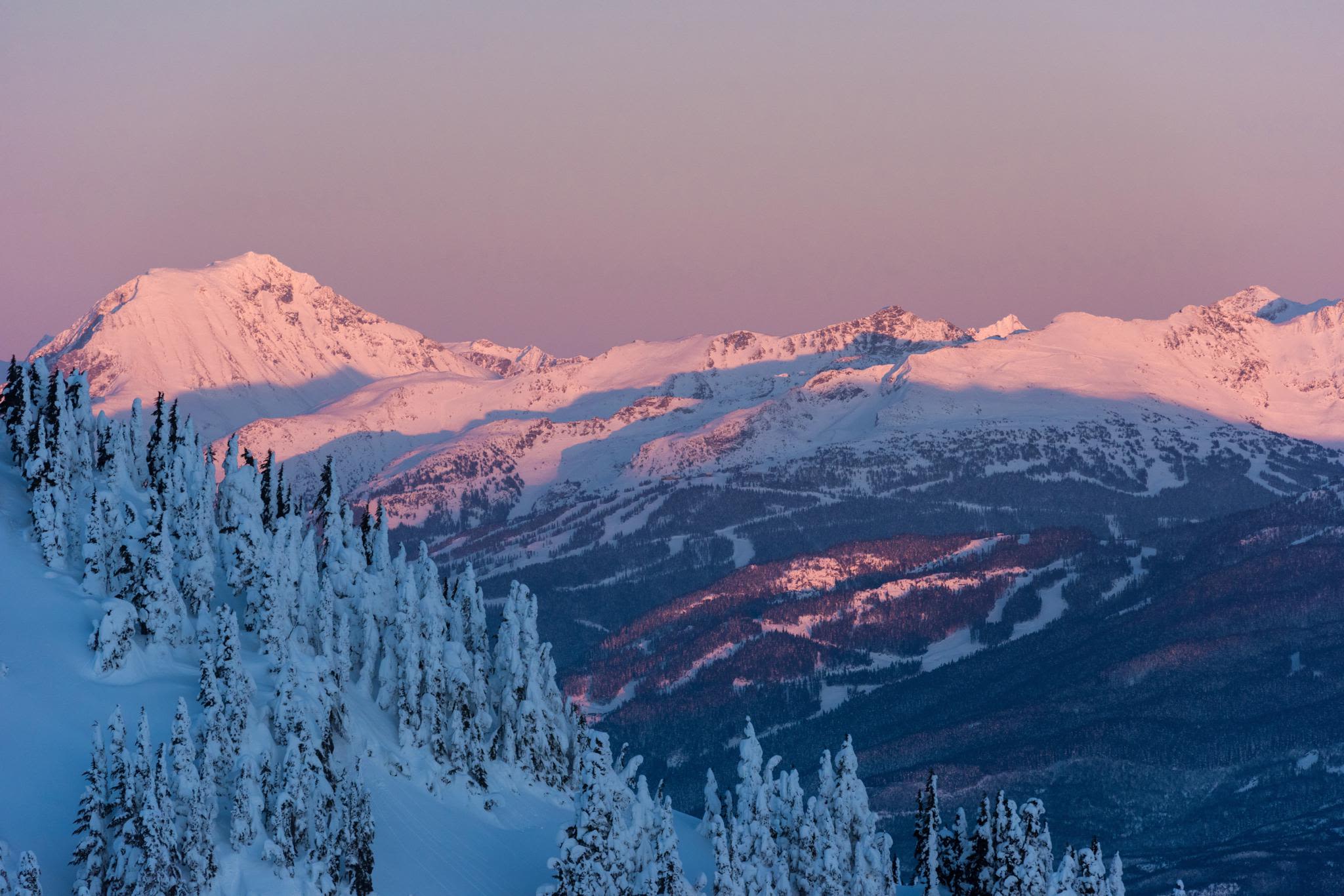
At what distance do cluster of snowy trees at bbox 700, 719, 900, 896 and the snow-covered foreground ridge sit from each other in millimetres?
177

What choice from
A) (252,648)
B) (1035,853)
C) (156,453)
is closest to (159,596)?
(252,648)

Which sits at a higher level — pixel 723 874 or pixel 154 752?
pixel 154 752

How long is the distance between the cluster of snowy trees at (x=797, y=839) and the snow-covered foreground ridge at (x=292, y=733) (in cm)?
18

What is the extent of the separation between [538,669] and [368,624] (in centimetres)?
1829

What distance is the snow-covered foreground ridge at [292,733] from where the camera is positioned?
3999 inches

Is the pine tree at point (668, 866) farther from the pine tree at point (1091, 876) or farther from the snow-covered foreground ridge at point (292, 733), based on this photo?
the pine tree at point (1091, 876)

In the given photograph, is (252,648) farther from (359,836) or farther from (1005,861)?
(1005,861)

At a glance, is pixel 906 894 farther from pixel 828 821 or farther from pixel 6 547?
pixel 6 547

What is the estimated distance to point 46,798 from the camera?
101m

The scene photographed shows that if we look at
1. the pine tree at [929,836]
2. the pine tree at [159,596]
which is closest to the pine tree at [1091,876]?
the pine tree at [929,836]

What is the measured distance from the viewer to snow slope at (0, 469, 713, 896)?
3999 inches

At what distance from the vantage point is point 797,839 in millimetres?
117375

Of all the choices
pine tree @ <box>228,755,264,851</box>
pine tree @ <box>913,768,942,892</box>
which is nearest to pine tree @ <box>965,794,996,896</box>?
pine tree @ <box>913,768,942,892</box>

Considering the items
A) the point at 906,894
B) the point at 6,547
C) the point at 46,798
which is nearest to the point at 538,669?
the point at 906,894
